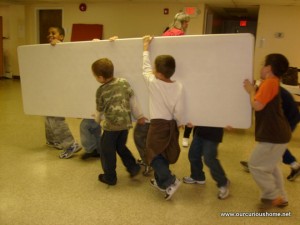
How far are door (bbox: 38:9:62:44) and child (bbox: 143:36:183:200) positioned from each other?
285 inches

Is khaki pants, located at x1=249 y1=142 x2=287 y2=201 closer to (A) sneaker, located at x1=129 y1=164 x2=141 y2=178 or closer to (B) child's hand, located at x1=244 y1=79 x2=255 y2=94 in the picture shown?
(B) child's hand, located at x1=244 y1=79 x2=255 y2=94

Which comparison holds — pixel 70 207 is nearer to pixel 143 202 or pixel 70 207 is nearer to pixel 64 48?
pixel 143 202

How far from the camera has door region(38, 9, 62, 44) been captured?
337 inches

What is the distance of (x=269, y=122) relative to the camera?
1.96m

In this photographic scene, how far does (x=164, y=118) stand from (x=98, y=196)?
0.78 metres

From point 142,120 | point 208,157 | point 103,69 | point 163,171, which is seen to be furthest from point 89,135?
point 208,157

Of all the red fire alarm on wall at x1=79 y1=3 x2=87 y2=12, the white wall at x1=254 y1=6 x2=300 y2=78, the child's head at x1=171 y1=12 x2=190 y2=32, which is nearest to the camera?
the child's head at x1=171 y1=12 x2=190 y2=32

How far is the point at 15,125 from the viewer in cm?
404

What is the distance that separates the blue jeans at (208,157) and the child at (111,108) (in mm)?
557

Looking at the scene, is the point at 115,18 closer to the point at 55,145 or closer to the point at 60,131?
the point at 55,145

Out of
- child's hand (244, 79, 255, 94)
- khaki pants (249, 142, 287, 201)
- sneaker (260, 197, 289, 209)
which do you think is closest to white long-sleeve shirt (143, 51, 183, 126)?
child's hand (244, 79, 255, 94)

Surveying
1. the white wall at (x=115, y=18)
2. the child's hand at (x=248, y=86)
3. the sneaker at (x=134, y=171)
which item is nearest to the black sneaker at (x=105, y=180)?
the sneaker at (x=134, y=171)

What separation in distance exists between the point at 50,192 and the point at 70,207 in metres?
0.29

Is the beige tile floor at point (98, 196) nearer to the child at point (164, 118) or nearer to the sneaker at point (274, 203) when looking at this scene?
the sneaker at point (274, 203)
